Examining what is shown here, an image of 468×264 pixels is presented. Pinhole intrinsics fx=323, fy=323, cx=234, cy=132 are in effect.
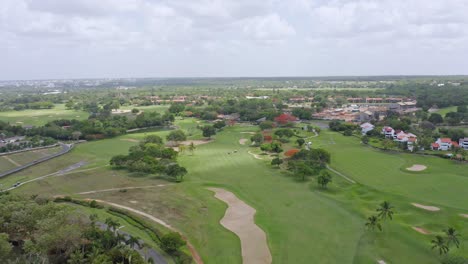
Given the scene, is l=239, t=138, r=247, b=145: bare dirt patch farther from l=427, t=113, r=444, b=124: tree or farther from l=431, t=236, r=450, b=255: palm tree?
l=427, t=113, r=444, b=124: tree

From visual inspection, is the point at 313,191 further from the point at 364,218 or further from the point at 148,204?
the point at 148,204

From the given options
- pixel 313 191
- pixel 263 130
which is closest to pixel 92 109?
pixel 263 130

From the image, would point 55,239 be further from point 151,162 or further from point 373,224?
point 373,224

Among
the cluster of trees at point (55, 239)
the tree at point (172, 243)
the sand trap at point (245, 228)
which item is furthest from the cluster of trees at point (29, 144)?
the tree at point (172, 243)

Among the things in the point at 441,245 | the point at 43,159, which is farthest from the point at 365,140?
the point at 43,159

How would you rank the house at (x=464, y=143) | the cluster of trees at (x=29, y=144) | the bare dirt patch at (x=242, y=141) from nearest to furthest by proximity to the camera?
the house at (x=464, y=143) → the cluster of trees at (x=29, y=144) → the bare dirt patch at (x=242, y=141)

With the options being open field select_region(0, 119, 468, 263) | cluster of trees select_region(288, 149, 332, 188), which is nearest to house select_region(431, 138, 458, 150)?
open field select_region(0, 119, 468, 263)

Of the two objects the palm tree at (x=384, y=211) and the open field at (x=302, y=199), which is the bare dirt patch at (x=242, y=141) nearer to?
the open field at (x=302, y=199)
